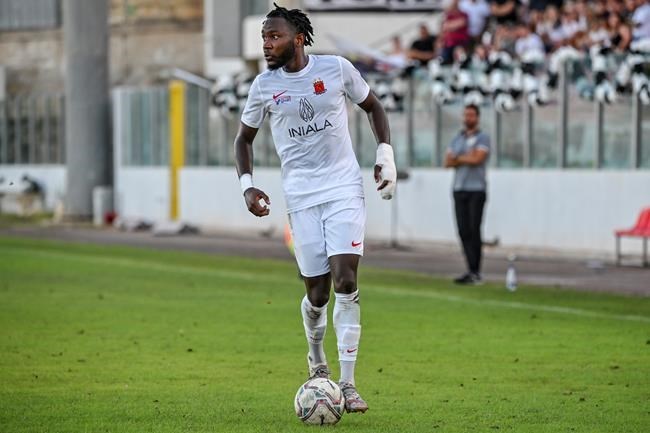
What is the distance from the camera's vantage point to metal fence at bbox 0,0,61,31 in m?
57.8

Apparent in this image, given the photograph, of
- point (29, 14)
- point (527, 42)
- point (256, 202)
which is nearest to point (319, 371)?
point (256, 202)

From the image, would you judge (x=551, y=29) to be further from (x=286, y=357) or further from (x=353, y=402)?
(x=353, y=402)

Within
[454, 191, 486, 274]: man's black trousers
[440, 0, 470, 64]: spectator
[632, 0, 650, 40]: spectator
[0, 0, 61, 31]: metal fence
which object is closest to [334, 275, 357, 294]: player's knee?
[454, 191, 486, 274]: man's black trousers

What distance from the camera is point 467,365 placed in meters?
13.3

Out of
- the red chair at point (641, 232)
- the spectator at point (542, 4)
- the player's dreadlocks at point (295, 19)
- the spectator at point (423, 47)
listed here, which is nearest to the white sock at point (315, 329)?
the player's dreadlocks at point (295, 19)

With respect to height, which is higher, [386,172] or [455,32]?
[455,32]

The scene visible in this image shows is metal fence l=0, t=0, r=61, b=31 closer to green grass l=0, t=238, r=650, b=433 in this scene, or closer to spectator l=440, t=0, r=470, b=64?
spectator l=440, t=0, r=470, b=64

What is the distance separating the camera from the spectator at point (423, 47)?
114ft

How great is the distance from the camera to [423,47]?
1380 inches

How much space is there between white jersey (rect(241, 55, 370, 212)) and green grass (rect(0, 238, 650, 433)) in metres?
1.40

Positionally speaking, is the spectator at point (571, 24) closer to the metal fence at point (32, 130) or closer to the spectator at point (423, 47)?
the spectator at point (423, 47)

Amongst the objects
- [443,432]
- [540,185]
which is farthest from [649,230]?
[443,432]

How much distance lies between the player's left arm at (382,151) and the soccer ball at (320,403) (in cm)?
124

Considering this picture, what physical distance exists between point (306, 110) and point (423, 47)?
24.6 m
